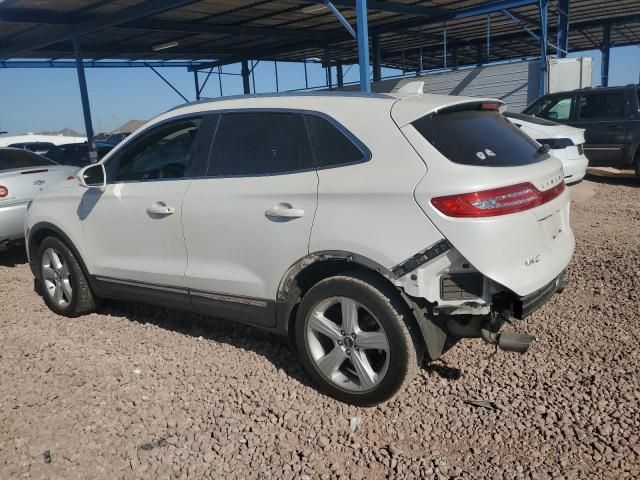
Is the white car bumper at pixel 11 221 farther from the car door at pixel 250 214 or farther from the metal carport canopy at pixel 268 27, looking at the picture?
the metal carport canopy at pixel 268 27

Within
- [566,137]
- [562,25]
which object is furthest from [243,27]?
[566,137]

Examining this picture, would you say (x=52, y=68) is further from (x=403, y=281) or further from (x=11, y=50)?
(x=403, y=281)

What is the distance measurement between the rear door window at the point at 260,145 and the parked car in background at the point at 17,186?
3.39 m

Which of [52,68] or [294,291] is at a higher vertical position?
[52,68]

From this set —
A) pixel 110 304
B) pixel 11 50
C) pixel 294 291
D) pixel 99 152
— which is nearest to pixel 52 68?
pixel 11 50

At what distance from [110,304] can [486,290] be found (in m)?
3.60

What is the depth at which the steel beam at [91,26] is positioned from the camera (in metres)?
11.3

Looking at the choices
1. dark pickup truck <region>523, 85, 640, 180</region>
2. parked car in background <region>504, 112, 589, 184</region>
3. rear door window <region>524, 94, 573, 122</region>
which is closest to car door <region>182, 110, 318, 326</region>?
parked car in background <region>504, 112, 589, 184</region>

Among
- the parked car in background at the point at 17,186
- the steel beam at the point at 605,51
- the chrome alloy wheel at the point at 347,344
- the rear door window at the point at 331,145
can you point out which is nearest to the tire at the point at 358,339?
the chrome alloy wheel at the point at 347,344

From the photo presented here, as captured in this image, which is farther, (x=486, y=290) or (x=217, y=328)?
(x=217, y=328)

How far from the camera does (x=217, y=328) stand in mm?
4414

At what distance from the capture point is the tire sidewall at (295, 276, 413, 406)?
292 cm

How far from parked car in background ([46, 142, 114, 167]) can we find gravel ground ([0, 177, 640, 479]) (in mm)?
11805

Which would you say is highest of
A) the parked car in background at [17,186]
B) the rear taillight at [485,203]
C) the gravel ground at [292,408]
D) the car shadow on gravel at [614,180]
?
the rear taillight at [485,203]
